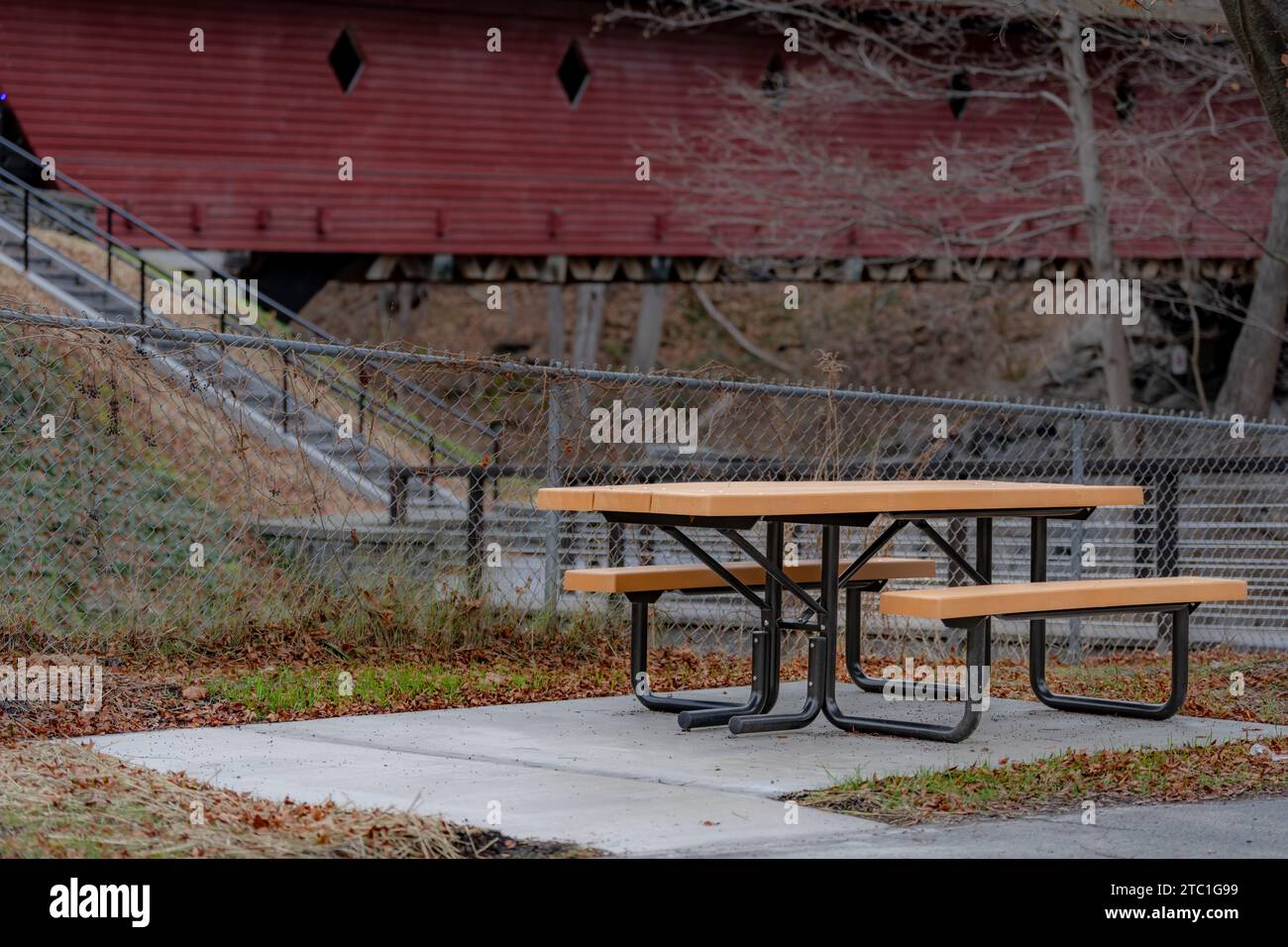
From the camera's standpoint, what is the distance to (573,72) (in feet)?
80.9

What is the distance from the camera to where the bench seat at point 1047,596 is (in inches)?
232

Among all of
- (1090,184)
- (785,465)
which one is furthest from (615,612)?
(1090,184)

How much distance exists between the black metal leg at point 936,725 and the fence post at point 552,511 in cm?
244

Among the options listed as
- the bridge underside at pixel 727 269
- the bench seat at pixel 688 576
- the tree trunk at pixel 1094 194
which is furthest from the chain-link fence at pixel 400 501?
the bridge underside at pixel 727 269

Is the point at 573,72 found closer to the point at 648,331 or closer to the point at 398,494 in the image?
the point at 648,331

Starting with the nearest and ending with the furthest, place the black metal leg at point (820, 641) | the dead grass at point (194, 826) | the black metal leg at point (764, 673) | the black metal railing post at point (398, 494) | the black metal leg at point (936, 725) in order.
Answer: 1. the dead grass at point (194, 826)
2. the black metal leg at point (936, 725)
3. the black metal leg at point (820, 641)
4. the black metal leg at point (764, 673)
5. the black metal railing post at point (398, 494)

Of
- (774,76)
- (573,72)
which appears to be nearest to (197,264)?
(573,72)

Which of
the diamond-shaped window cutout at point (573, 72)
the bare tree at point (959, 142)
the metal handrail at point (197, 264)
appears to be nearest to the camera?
the metal handrail at point (197, 264)

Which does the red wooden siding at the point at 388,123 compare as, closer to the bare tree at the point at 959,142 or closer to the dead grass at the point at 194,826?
the bare tree at the point at 959,142

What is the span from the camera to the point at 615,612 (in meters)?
9.21

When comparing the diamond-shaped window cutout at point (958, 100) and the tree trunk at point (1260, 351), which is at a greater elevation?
the diamond-shaped window cutout at point (958, 100)

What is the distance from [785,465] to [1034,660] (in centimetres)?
347

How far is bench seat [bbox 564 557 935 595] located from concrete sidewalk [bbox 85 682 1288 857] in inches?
21.9
